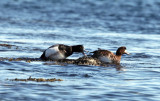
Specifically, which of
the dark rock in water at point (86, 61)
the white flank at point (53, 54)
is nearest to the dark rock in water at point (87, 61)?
the dark rock in water at point (86, 61)

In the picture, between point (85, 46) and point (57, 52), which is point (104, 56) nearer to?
point (57, 52)

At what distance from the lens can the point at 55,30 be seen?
92.6 feet

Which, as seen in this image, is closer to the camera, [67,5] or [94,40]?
[94,40]

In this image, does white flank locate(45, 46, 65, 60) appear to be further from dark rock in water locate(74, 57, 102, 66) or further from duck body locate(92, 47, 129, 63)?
duck body locate(92, 47, 129, 63)

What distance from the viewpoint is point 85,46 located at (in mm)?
21438

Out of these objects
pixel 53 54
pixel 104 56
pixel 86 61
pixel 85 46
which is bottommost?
pixel 86 61

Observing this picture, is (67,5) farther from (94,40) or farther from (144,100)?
(144,100)

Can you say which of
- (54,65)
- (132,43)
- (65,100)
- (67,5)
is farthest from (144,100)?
(67,5)

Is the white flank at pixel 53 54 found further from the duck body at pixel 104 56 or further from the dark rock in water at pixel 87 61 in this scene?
the duck body at pixel 104 56

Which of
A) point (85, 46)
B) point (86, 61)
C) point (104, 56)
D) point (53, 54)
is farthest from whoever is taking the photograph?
point (85, 46)

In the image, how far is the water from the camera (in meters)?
11.2

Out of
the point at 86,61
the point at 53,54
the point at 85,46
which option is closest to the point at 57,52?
the point at 53,54

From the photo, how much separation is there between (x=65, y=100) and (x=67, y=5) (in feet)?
127

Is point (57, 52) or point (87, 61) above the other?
point (57, 52)
